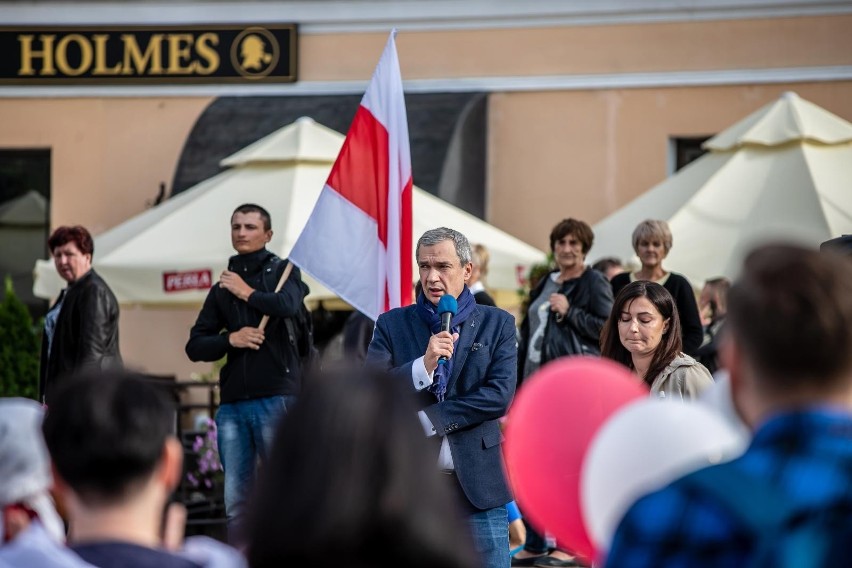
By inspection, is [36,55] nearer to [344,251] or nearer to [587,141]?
[587,141]

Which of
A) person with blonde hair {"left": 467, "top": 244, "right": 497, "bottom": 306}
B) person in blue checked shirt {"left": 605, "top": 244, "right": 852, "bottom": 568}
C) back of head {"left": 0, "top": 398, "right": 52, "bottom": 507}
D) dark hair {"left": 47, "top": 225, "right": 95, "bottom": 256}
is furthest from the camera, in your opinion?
person with blonde hair {"left": 467, "top": 244, "right": 497, "bottom": 306}

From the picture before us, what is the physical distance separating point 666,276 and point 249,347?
7.98ft

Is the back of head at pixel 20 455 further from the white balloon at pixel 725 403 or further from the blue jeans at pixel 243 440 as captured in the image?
the blue jeans at pixel 243 440

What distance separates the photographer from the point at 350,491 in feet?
7.51

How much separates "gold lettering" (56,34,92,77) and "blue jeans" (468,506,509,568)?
1233cm

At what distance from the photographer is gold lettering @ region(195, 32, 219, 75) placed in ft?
55.2

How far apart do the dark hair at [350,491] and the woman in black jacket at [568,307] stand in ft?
20.9

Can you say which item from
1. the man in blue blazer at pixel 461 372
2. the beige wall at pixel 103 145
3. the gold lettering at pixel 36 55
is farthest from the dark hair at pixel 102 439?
the gold lettering at pixel 36 55

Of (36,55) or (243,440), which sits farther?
(36,55)

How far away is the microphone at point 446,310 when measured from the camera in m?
5.91

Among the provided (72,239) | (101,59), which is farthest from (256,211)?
(101,59)

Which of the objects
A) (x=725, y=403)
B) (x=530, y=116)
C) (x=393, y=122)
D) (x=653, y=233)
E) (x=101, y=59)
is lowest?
(x=725, y=403)

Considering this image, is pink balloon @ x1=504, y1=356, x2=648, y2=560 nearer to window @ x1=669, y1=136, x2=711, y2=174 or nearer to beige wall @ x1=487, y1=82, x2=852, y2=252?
beige wall @ x1=487, y1=82, x2=852, y2=252

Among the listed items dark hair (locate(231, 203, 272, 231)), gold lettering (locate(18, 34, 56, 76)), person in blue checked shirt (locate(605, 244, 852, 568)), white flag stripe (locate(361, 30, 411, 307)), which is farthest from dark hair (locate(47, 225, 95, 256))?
gold lettering (locate(18, 34, 56, 76))
